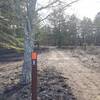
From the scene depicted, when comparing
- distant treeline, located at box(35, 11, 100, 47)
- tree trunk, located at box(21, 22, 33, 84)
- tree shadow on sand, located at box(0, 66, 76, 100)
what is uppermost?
distant treeline, located at box(35, 11, 100, 47)

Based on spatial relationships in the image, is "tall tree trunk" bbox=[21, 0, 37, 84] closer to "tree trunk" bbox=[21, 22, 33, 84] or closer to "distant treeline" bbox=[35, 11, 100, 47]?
"tree trunk" bbox=[21, 22, 33, 84]

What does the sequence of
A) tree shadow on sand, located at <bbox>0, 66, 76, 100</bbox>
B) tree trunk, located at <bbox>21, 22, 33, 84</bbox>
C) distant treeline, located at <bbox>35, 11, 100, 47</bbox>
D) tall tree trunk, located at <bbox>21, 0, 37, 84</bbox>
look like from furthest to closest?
distant treeline, located at <bbox>35, 11, 100, 47</bbox> < tree trunk, located at <bbox>21, 22, 33, 84</bbox> < tall tree trunk, located at <bbox>21, 0, 37, 84</bbox> < tree shadow on sand, located at <bbox>0, 66, 76, 100</bbox>

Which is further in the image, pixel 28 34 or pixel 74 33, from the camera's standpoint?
pixel 74 33

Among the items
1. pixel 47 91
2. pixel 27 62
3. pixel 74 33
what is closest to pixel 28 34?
pixel 27 62

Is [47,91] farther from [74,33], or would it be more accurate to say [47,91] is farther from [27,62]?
[74,33]

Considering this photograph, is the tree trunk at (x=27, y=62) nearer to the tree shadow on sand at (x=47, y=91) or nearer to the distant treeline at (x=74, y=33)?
the tree shadow on sand at (x=47, y=91)

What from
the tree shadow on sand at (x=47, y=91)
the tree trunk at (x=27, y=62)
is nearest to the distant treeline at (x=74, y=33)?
the tree trunk at (x=27, y=62)

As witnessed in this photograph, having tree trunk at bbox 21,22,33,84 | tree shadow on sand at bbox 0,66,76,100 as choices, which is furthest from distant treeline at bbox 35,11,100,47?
tree shadow on sand at bbox 0,66,76,100

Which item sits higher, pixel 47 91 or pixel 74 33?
pixel 74 33

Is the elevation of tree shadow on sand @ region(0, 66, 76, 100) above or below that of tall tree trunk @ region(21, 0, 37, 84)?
below

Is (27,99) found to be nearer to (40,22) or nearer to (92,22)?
(40,22)

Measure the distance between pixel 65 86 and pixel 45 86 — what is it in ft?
2.29

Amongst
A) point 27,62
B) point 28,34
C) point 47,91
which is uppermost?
point 28,34

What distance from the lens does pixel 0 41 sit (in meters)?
14.7
